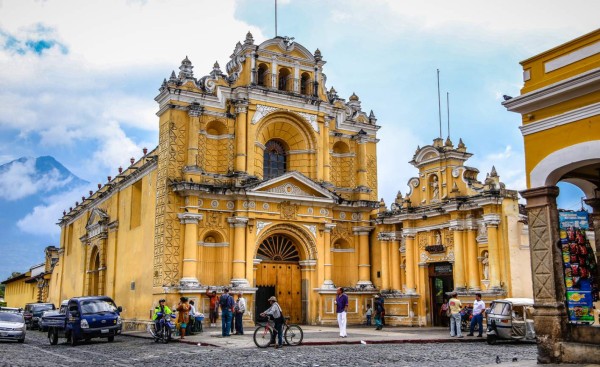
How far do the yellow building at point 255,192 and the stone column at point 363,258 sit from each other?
0.05 m

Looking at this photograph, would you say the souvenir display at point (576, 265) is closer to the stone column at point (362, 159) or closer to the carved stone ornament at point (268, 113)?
the carved stone ornament at point (268, 113)

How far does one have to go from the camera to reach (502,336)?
64.7ft

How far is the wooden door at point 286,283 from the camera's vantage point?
96.8 ft

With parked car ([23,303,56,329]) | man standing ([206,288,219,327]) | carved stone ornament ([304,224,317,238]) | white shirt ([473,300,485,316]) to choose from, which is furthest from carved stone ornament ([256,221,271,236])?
parked car ([23,303,56,329])

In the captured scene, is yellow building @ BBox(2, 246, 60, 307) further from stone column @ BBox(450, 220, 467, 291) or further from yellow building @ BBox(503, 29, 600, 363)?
yellow building @ BBox(503, 29, 600, 363)

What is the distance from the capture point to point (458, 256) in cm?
2667

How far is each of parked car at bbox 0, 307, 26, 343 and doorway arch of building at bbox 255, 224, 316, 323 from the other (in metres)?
9.99

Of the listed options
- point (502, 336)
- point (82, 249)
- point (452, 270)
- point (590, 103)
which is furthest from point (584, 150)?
point (82, 249)

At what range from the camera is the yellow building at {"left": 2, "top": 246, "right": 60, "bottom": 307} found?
55.4m

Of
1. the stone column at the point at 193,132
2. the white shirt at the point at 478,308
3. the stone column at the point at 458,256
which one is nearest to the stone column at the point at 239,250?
the stone column at the point at 193,132

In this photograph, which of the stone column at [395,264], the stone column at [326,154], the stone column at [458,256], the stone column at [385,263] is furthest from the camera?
the stone column at [326,154]

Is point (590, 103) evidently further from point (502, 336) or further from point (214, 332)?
point (214, 332)

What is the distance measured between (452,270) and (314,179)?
25.4 ft

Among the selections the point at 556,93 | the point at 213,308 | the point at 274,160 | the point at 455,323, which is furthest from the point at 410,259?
the point at 556,93
